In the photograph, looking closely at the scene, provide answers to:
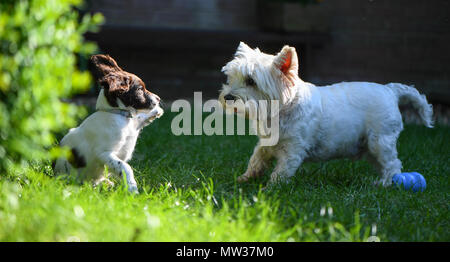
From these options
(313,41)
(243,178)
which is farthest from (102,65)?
(313,41)

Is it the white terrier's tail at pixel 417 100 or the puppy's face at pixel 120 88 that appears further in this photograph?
the white terrier's tail at pixel 417 100

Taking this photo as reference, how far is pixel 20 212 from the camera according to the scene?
2.62 metres

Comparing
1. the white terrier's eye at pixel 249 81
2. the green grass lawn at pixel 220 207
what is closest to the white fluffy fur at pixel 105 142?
the green grass lawn at pixel 220 207

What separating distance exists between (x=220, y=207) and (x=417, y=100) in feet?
7.03

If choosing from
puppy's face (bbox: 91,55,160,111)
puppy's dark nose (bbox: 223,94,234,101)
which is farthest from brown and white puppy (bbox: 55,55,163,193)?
puppy's dark nose (bbox: 223,94,234,101)

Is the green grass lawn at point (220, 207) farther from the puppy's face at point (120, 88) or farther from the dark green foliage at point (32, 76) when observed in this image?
the puppy's face at point (120, 88)

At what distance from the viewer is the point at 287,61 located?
373cm

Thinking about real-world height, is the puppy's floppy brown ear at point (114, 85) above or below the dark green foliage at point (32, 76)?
below

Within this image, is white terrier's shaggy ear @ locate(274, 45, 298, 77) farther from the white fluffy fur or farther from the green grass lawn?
the white fluffy fur

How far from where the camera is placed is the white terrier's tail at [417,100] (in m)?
4.37

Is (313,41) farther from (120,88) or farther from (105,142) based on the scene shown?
(105,142)

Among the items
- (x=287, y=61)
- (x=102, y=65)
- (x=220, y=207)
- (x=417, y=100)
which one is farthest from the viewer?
(x=417, y=100)

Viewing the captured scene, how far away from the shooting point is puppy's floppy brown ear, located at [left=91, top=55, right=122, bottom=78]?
3.58m

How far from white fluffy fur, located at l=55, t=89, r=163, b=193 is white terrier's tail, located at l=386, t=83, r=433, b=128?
216 centimetres
